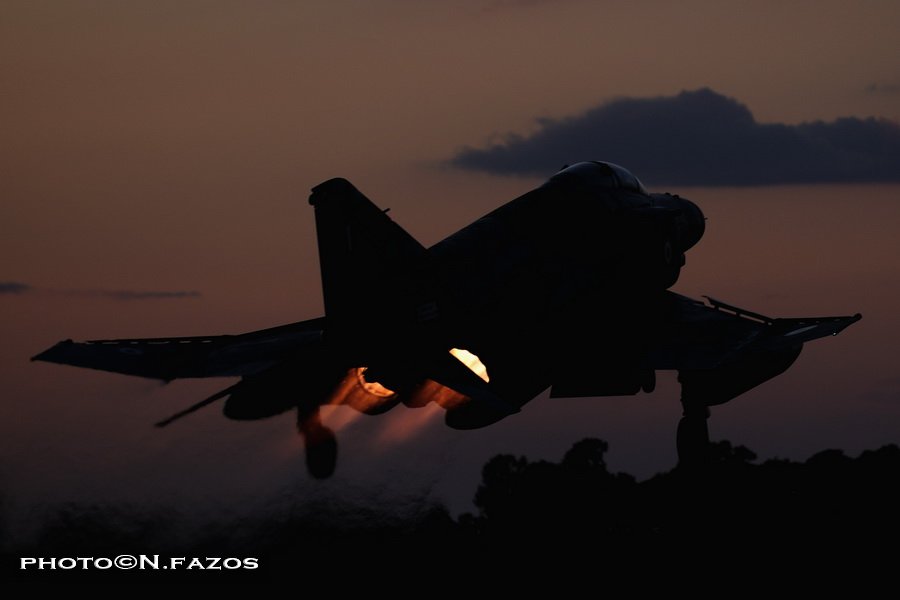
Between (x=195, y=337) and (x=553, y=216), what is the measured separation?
8922 millimetres

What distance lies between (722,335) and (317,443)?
10050mm

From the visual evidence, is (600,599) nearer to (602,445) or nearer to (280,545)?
(280,545)

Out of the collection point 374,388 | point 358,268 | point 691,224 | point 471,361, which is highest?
point 691,224

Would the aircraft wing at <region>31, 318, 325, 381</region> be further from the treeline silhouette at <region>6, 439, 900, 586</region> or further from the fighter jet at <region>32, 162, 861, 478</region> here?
the treeline silhouette at <region>6, 439, 900, 586</region>

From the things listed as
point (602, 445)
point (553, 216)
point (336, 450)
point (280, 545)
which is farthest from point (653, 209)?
point (280, 545)

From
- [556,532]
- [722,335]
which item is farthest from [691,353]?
[556,532]

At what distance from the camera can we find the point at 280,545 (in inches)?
1308

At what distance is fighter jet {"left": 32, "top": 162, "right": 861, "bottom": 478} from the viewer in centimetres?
3147

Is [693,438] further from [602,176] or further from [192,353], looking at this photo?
[192,353]

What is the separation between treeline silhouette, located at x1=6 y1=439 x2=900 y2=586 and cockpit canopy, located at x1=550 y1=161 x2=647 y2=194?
288 inches

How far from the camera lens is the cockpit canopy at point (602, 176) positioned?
40594 millimetres

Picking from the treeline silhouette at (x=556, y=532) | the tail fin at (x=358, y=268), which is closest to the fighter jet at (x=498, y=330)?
the tail fin at (x=358, y=268)

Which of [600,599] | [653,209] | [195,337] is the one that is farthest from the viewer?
[653,209]

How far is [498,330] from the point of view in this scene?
34.4 metres
